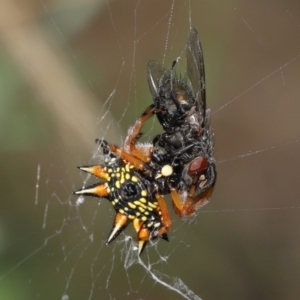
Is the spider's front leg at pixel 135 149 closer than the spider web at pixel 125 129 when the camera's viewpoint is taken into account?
Yes

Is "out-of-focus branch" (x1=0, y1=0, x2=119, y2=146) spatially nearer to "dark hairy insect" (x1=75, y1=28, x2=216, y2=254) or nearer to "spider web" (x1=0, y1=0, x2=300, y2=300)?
"spider web" (x1=0, y1=0, x2=300, y2=300)

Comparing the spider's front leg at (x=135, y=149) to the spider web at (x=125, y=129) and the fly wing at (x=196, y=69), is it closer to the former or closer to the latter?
the fly wing at (x=196, y=69)

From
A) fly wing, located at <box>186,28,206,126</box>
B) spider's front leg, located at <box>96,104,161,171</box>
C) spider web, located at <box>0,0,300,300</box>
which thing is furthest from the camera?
spider web, located at <box>0,0,300,300</box>

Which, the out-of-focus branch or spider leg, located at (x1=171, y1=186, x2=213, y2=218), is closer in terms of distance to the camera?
spider leg, located at (x1=171, y1=186, x2=213, y2=218)

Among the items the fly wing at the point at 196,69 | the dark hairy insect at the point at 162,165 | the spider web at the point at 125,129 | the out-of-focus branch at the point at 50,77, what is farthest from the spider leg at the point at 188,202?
the out-of-focus branch at the point at 50,77

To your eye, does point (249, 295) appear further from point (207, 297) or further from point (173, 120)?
point (173, 120)

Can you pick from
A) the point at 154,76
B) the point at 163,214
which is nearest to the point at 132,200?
the point at 163,214

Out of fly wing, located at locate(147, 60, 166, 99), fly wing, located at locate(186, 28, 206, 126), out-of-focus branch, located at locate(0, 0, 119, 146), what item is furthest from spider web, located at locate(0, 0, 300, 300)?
fly wing, located at locate(186, 28, 206, 126)
